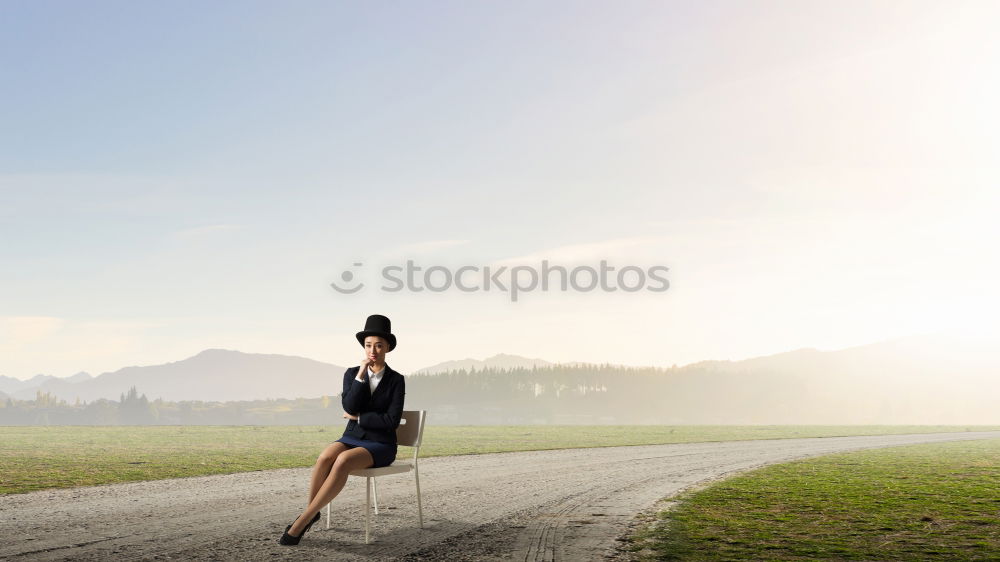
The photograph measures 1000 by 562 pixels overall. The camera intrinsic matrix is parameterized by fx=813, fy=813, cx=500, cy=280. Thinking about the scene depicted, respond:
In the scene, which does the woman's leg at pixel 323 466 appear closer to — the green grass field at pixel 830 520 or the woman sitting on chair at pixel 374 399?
the woman sitting on chair at pixel 374 399

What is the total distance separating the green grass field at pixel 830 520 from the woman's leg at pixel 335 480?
10.4 ft

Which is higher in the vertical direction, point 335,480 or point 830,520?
point 335,480

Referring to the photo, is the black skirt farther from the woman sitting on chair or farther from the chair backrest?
the chair backrest

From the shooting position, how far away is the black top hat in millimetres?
9547

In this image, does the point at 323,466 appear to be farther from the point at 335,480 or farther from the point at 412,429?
the point at 412,429

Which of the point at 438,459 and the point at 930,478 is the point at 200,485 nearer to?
the point at 438,459

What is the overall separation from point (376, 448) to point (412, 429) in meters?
1.35

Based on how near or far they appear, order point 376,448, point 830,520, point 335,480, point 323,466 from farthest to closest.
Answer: point 830,520, point 376,448, point 323,466, point 335,480

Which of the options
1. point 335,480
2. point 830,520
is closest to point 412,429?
point 335,480

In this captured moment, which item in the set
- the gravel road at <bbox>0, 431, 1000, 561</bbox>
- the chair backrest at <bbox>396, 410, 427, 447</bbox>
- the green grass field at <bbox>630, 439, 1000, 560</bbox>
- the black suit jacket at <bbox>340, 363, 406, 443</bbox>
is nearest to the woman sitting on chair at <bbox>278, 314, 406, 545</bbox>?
the black suit jacket at <bbox>340, 363, 406, 443</bbox>

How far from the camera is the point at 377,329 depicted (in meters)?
9.56

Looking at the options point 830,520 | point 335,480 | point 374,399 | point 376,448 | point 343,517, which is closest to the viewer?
point 335,480

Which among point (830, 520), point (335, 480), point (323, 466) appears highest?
point (323, 466)

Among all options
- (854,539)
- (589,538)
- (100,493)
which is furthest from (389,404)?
(100,493)
